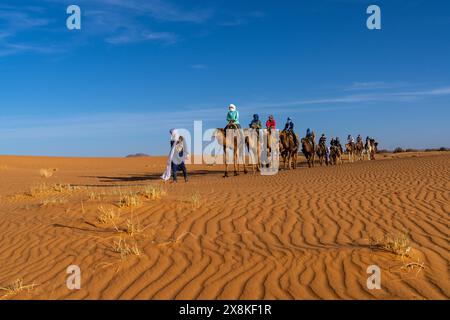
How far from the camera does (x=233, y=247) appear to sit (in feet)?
21.2

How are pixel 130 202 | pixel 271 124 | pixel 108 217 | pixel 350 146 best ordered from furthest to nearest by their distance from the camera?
pixel 350 146 → pixel 271 124 → pixel 130 202 → pixel 108 217

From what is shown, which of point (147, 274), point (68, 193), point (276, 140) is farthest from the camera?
point (276, 140)

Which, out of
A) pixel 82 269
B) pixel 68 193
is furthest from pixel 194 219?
pixel 68 193

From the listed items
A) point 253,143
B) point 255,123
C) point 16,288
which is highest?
point 255,123

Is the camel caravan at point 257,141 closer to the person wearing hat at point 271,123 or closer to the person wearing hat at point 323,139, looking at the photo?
the person wearing hat at point 271,123

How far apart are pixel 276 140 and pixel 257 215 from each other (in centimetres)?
1417

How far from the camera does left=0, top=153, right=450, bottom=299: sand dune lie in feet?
16.6

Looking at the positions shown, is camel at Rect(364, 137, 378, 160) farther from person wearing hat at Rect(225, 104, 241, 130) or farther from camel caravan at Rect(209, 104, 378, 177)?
person wearing hat at Rect(225, 104, 241, 130)

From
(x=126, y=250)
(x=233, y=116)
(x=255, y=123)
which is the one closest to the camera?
(x=126, y=250)

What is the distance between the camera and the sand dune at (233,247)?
5.07 meters

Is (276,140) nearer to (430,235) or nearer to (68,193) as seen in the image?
(68,193)

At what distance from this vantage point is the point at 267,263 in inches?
224

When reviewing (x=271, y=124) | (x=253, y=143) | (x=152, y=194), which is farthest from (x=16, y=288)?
(x=271, y=124)

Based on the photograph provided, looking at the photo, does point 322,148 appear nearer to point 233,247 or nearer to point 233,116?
point 233,116
